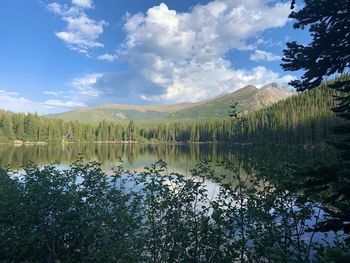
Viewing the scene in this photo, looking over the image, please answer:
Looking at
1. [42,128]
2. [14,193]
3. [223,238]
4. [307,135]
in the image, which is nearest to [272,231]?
[223,238]

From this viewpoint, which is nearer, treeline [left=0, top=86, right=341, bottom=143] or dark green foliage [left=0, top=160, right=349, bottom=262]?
dark green foliage [left=0, top=160, right=349, bottom=262]

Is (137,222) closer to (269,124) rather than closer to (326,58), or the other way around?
(326,58)

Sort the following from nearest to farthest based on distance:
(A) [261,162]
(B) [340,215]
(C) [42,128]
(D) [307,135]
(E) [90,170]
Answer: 1. (B) [340,215]
2. (A) [261,162]
3. (E) [90,170]
4. (D) [307,135]
5. (C) [42,128]

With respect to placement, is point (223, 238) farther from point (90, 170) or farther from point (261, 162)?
point (90, 170)

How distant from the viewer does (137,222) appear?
925 cm

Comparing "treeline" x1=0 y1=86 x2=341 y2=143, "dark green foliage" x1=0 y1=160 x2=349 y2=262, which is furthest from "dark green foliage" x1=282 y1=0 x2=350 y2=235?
"treeline" x1=0 y1=86 x2=341 y2=143

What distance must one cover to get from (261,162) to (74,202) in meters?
5.84

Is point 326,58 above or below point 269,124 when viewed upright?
below

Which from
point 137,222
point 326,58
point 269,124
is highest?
point 269,124

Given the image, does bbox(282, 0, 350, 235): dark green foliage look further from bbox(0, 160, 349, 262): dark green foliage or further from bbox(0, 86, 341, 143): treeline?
bbox(0, 86, 341, 143): treeline

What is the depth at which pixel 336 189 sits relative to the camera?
5430 mm

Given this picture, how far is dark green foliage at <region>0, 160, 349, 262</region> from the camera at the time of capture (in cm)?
841

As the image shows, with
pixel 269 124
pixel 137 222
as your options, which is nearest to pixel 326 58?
pixel 137 222

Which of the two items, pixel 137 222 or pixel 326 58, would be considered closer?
pixel 326 58
